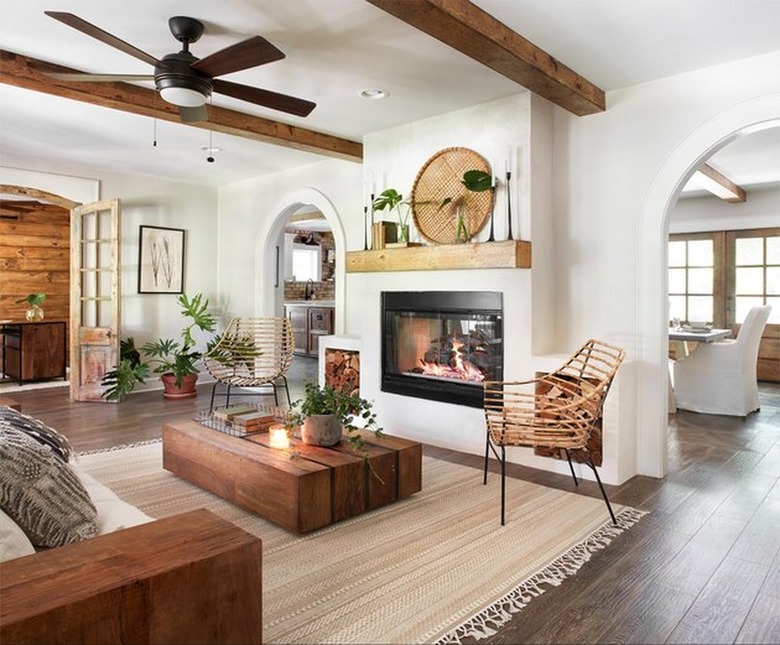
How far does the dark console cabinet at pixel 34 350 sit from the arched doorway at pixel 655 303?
6693 mm

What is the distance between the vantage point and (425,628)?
6.31 feet

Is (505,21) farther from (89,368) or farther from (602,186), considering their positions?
(89,368)

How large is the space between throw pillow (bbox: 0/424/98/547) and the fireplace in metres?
2.84

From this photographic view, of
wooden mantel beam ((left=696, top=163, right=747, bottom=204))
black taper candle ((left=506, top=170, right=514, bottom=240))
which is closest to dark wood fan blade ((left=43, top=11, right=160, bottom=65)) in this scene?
black taper candle ((left=506, top=170, right=514, bottom=240))

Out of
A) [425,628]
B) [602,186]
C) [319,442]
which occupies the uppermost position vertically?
[602,186]

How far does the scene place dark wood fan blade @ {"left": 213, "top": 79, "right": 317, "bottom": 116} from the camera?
3.06m

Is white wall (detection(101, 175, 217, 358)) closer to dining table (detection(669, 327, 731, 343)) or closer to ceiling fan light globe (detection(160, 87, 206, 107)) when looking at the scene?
Answer: ceiling fan light globe (detection(160, 87, 206, 107))

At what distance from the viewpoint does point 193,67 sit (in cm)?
283

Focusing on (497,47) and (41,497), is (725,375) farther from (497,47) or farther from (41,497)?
(41,497)

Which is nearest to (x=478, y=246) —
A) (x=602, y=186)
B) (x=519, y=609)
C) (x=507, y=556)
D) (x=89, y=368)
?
(x=602, y=186)

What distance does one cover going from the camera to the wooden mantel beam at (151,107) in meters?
3.31

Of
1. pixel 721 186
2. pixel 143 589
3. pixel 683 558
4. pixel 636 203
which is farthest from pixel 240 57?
pixel 721 186

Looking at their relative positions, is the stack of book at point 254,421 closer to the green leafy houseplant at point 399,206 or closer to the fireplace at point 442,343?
the fireplace at point 442,343

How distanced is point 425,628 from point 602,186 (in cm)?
296
